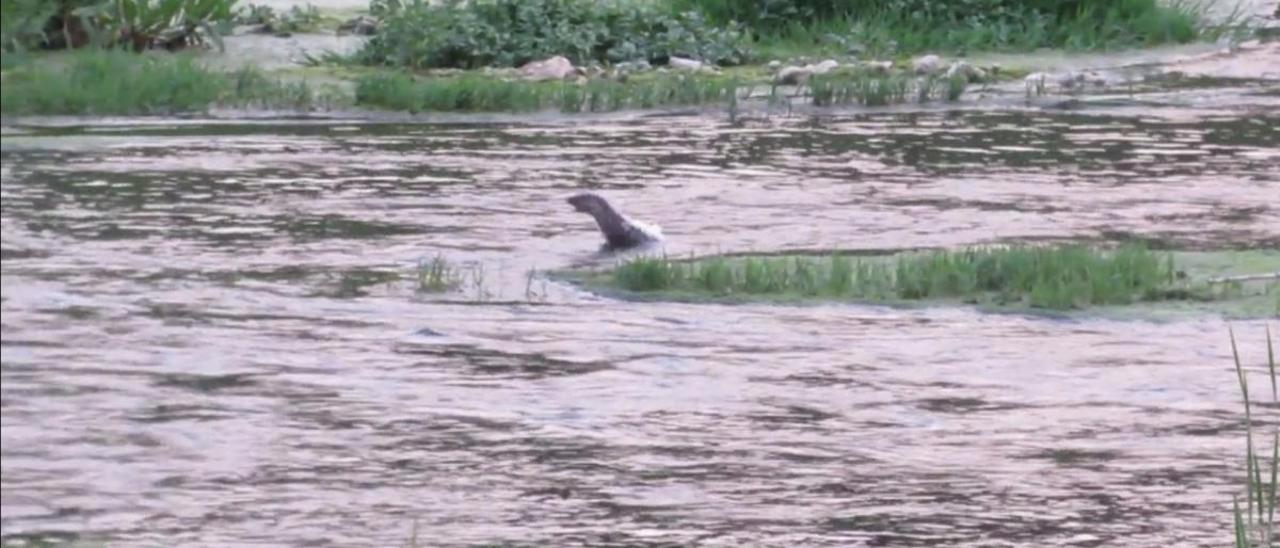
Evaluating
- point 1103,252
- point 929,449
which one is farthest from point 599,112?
point 929,449

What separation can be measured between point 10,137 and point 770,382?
5.10 meters

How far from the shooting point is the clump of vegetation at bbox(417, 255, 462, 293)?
950 cm

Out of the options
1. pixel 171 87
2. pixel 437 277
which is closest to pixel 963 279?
pixel 437 277

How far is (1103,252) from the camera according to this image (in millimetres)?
10328

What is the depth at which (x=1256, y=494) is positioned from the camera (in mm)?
5336

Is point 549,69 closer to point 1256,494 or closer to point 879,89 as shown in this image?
point 879,89

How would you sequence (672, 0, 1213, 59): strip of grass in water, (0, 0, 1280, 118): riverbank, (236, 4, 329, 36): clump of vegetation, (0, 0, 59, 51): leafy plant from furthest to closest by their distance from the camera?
(672, 0, 1213, 59): strip of grass in water
(236, 4, 329, 36): clump of vegetation
(0, 0, 1280, 118): riverbank
(0, 0, 59, 51): leafy plant

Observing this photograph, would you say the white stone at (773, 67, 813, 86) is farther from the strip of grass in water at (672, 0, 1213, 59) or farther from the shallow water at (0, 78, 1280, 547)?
the shallow water at (0, 78, 1280, 547)

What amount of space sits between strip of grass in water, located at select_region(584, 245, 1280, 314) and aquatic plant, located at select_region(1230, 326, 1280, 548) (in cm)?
172

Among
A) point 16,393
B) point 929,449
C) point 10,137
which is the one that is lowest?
point 929,449

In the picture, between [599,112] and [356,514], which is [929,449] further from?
[599,112]

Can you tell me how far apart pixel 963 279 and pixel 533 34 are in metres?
8.25

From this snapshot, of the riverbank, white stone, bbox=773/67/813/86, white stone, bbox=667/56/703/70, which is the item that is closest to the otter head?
the riverbank

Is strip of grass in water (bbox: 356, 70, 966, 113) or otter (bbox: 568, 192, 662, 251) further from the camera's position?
strip of grass in water (bbox: 356, 70, 966, 113)
